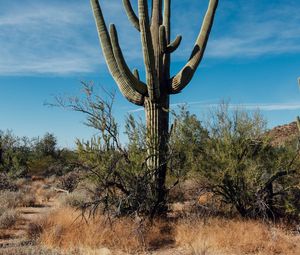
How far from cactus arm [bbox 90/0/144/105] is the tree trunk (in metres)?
0.38

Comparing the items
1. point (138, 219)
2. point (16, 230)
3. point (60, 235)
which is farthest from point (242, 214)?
point (16, 230)

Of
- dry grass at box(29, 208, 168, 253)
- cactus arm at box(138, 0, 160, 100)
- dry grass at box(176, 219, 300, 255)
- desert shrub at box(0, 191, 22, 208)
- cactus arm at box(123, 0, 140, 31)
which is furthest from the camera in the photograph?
desert shrub at box(0, 191, 22, 208)

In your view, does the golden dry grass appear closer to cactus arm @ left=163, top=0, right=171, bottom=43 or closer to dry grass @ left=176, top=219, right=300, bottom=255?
dry grass @ left=176, top=219, right=300, bottom=255

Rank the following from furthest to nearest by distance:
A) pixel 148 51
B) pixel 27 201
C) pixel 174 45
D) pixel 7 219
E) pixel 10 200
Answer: pixel 27 201 < pixel 10 200 < pixel 7 219 < pixel 174 45 < pixel 148 51

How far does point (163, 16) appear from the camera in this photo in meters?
11.4

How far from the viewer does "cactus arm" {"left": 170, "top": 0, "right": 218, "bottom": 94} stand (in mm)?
10352

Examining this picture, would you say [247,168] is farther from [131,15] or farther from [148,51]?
[131,15]

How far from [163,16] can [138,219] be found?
19.3 feet

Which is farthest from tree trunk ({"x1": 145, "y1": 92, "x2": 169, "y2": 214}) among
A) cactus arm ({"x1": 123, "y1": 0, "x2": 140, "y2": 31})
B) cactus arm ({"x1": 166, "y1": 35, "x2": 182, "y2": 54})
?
cactus arm ({"x1": 123, "y1": 0, "x2": 140, "y2": 31})

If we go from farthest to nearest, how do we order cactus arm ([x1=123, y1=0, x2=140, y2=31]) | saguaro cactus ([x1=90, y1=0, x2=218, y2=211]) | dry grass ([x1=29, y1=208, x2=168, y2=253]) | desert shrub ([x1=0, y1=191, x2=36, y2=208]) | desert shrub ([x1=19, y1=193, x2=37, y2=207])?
1. desert shrub ([x1=19, y1=193, x2=37, y2=207])
2. desert shrub ([x1=0, y1=191, x2=36, y2=208])
3. cactus arm ([x1=123, y1=0, x2=140, y2=31])
4. saguaro cactus ([x1=90, y1=0, x2=218, y2=211])
5. dry grass ([x1=29, y1=208, x2=168, y2=253])

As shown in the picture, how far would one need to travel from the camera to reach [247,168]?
9.55 m

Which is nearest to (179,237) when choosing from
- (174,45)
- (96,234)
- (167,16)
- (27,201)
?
(96,234)

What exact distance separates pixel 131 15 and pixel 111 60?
1673 mm

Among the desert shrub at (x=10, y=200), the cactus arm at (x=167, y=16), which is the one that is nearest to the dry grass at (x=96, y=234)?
the desert shrub at (x=10, y=200)
